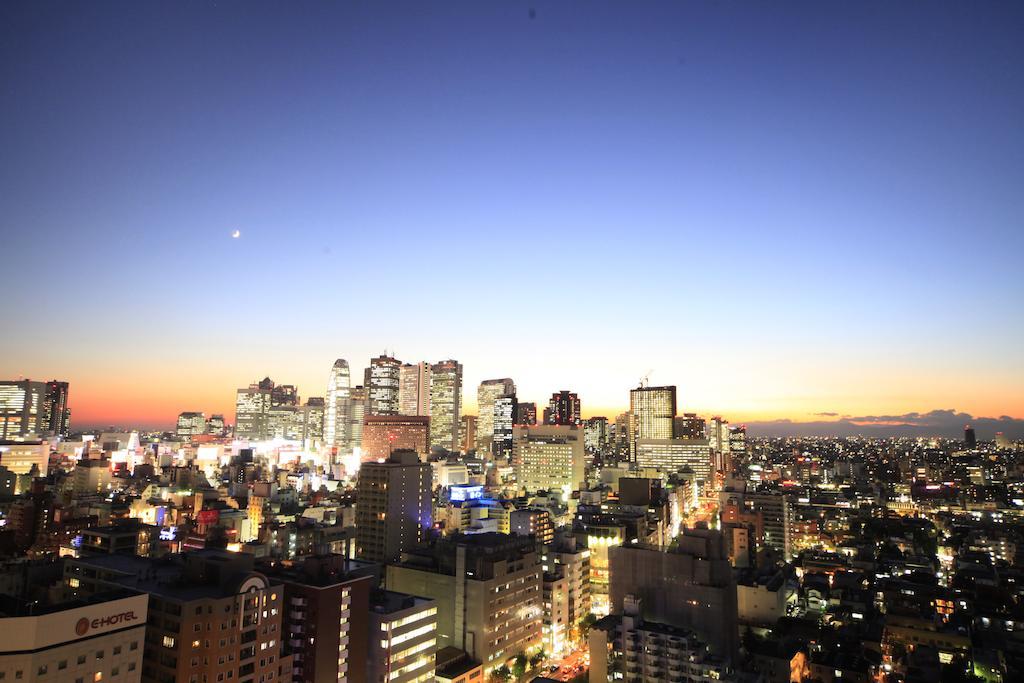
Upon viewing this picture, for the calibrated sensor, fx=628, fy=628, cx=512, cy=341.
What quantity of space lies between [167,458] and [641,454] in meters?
95.6

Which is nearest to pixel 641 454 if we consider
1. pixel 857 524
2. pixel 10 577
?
pixel 857 524

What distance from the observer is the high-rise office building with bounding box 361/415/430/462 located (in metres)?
130

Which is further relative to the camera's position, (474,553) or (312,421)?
(312,421)

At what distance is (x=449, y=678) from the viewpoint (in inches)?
1226

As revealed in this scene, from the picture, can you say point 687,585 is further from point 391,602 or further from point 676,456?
point 676,456

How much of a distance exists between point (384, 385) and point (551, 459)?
85.1m

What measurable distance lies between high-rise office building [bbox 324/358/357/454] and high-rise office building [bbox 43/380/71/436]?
199 ft

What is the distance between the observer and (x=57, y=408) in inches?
5960

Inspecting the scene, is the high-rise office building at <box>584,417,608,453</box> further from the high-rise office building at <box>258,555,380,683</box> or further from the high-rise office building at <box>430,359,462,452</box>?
the high-rise office building at <box>258,555,380,683</box>

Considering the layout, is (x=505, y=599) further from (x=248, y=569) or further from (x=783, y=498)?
(x=783, y=498)

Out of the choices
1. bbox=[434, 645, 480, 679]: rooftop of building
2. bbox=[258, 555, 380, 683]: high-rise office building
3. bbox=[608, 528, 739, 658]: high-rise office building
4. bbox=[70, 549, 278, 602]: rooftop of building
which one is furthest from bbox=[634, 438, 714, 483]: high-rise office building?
bbox=[70, 549, 278, 602]: rooftop of building

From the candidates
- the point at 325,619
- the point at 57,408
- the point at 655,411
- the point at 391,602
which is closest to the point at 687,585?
the point at 391,602

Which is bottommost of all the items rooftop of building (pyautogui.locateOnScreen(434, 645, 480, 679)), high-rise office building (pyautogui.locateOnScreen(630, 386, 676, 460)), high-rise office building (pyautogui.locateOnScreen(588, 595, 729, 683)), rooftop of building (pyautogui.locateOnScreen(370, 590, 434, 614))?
rooftop of building (pyautogui.locateOnScreen(434, 645, 480, 679))

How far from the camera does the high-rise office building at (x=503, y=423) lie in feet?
573
